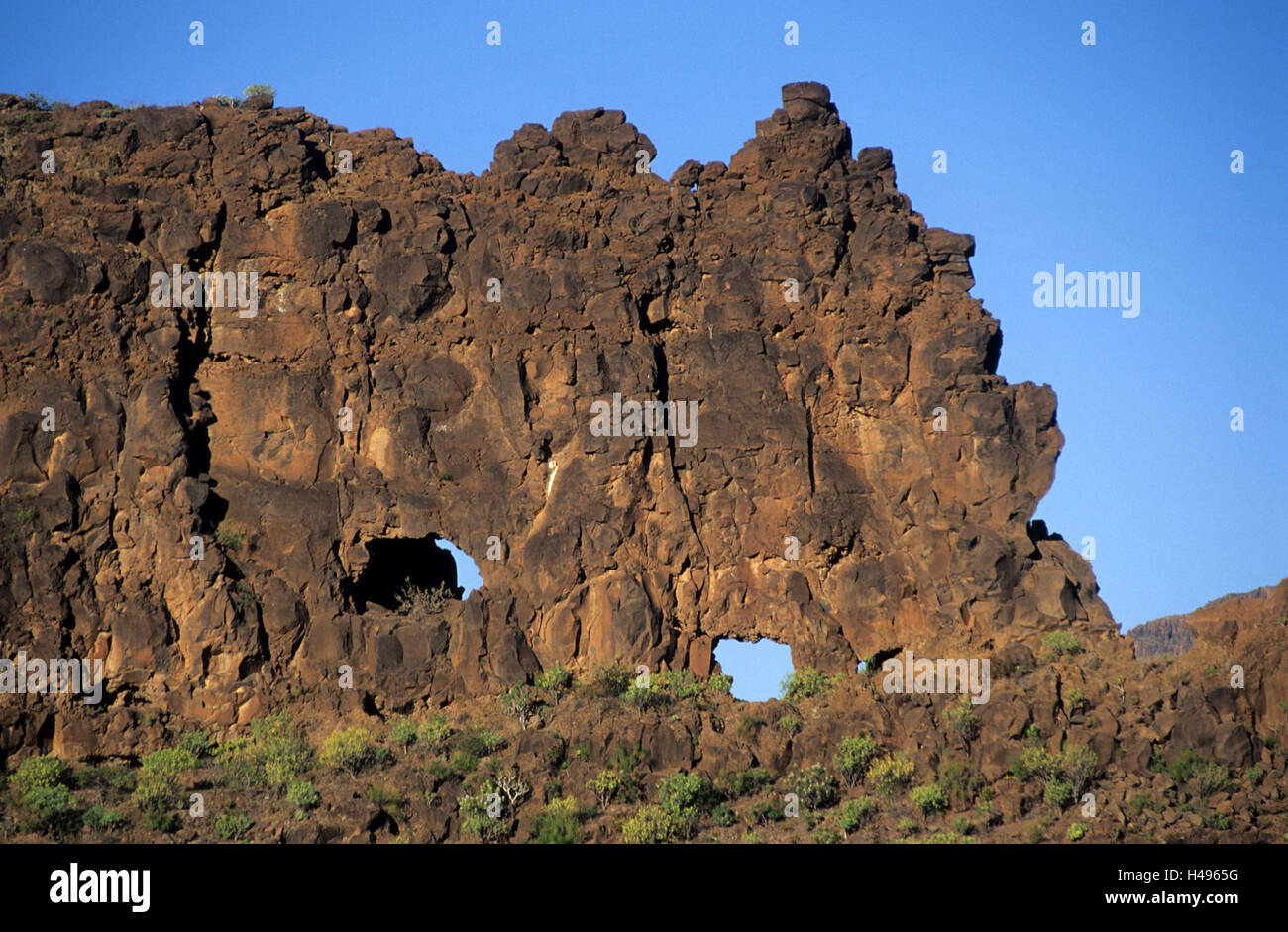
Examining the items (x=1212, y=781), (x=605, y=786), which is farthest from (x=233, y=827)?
(x=1212, y=781)

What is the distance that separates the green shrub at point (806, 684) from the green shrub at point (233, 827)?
36.9 feet

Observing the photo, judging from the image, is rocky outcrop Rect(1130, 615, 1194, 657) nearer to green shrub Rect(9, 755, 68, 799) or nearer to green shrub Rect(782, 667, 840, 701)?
green shrub Rect(782, 667, 840, 701)

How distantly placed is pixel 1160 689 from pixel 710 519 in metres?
9.88

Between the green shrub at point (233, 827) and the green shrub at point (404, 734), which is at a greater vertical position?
the green shrub at point (404, 734)

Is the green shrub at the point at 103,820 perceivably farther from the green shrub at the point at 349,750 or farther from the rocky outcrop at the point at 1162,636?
the rocky outcrop at the point at 1162,636

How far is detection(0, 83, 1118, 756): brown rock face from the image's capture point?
39.7 meters

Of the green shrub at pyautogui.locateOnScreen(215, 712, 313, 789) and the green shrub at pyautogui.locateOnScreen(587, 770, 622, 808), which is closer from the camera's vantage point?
the green shrub at pyautogui.locateOnScreen(587, 770, 622, 808)

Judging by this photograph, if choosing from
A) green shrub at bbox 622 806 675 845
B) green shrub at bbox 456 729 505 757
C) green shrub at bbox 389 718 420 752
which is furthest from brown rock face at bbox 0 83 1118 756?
green shrub at bbox 622 806 675 845

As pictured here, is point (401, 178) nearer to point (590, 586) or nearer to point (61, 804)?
point (590, 586)

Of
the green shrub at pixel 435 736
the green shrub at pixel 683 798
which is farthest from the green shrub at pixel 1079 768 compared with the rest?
the green shrub at pixel 435 736

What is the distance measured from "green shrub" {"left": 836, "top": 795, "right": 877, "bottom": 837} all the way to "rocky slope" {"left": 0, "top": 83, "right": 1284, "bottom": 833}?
163 cm

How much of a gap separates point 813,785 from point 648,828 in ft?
11.5

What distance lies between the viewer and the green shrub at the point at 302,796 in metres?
36.1
